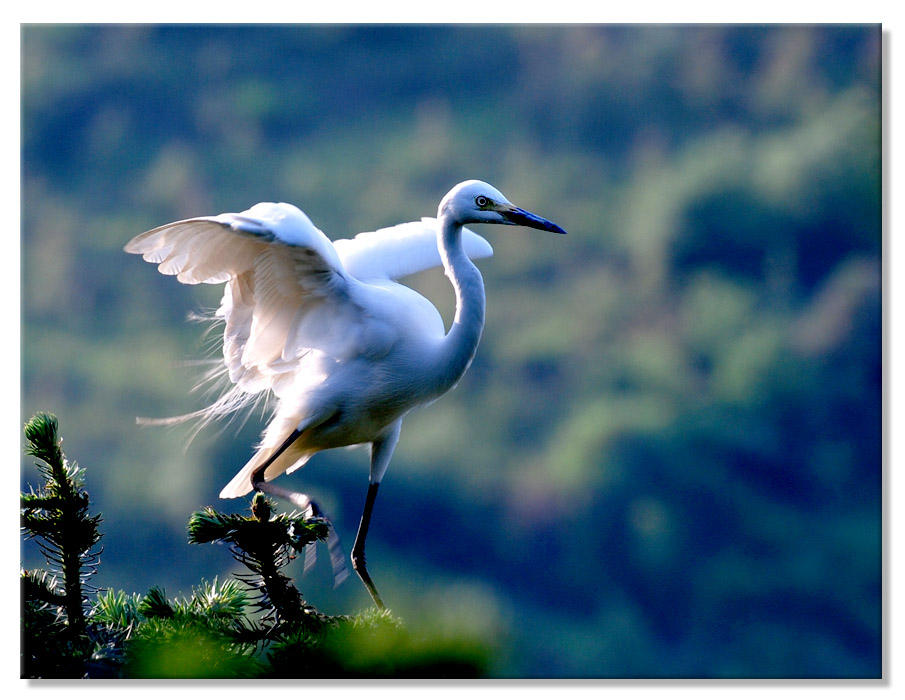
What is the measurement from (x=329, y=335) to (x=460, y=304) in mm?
269

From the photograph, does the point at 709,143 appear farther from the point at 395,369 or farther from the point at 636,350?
the point at 395,369

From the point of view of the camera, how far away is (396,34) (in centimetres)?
279

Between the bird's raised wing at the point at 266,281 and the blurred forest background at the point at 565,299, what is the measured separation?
0.28 meters

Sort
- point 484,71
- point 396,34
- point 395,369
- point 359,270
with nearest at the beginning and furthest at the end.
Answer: point 395,369 < point 359,270 < point 396,34 < point 484,71

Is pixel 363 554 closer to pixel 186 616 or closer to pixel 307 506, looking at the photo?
pixel 307 506

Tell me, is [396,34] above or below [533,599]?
above

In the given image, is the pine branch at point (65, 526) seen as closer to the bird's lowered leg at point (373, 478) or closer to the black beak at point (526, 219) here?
the bird's lowered leg at point (373, 478)

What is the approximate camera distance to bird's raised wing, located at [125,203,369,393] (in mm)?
1689

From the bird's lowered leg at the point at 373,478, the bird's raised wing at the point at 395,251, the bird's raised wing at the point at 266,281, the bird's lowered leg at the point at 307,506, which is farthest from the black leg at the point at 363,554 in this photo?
the bird's raised wing at the point at 395,251

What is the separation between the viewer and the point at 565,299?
6.80 metres

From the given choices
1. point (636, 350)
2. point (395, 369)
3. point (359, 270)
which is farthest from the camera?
point (636, 350)

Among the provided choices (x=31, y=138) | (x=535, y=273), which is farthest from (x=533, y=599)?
(x=31, y=138)

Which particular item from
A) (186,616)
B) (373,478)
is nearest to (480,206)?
(373,478)

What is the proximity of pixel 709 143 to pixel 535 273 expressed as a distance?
6.62 ft
